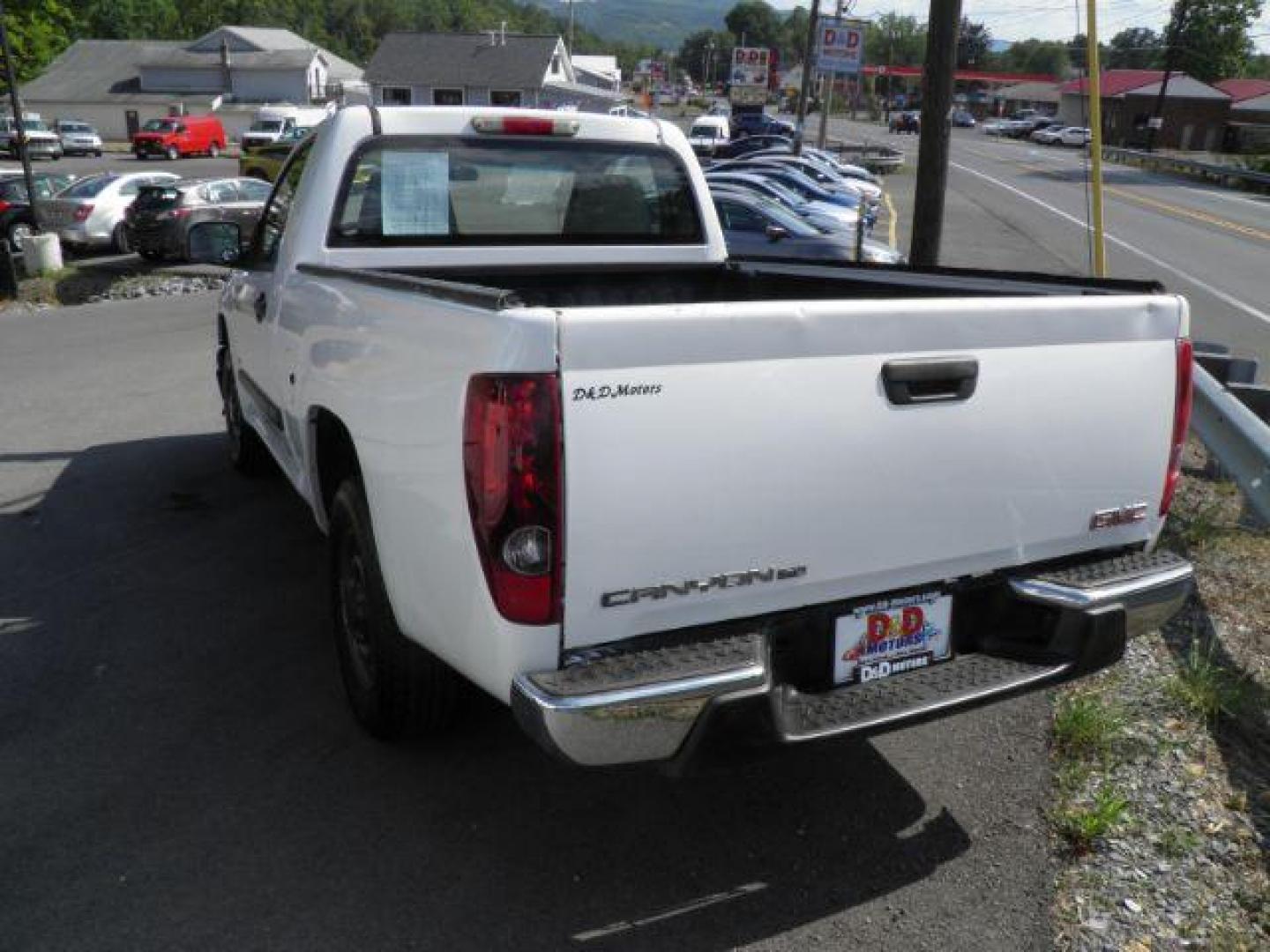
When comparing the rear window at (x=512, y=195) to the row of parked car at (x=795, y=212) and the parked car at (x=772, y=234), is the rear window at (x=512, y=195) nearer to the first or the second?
the row of parked car at (x=795, y=212)

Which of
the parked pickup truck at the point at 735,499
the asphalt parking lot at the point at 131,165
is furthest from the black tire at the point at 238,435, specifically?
the asphalt parking lot at the point at 131,165

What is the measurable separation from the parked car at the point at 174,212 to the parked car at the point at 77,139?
132 ft

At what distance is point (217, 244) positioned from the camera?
5645mm

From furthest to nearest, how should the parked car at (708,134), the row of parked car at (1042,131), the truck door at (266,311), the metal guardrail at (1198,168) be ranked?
the row of parked car at (1042,131) → the parked car at (708,134) → the metal guardrail at (1198,168) → the truck door at (266,311)

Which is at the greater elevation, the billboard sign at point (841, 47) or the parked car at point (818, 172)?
the billboard sign at point (841, 47)

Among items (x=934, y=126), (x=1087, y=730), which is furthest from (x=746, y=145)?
(x=1087, y=730)

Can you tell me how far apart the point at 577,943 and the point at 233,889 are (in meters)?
1.00

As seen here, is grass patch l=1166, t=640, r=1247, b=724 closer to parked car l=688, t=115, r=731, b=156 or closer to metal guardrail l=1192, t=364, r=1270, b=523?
metal guardrail l=1192, t=364, r=1270, b=523

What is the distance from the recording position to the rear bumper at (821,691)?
8.45ft

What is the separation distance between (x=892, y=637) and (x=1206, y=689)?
6.23 ft

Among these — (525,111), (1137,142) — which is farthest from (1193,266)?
(1137,142)

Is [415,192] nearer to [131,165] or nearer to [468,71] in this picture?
[131,165]

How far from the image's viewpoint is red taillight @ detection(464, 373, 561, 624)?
2500 mm

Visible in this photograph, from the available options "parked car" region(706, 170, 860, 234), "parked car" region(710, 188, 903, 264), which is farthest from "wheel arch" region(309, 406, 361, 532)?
"parked car" region(706, 170, 860, 234)
